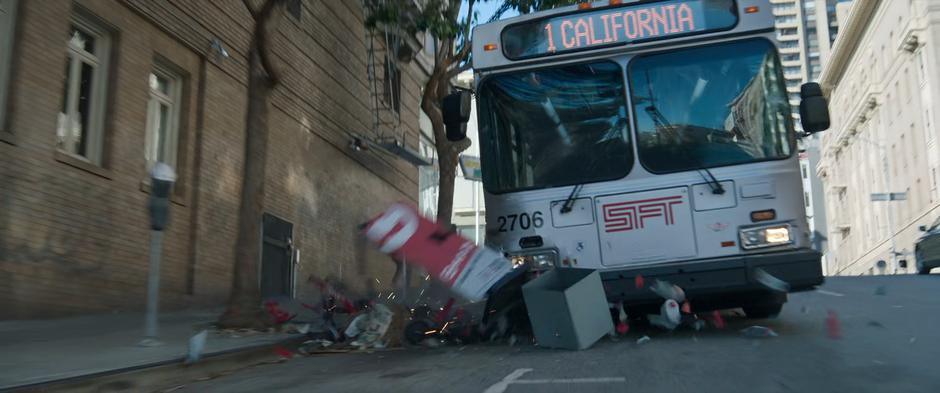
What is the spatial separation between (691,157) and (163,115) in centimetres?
855

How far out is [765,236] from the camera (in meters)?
7.53

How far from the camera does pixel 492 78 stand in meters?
8.41

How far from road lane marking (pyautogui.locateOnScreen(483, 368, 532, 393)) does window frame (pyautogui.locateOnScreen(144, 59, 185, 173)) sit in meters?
7.82

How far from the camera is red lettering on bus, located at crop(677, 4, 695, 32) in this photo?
804 centimetres

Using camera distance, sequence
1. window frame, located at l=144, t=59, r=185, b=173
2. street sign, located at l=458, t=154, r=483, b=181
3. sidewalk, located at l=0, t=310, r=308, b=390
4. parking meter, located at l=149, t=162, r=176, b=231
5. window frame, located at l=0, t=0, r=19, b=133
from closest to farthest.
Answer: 1. sidewalk, located at l=0, t=310, r=308, b=390
2. parking meter, located at l=149, t=162, r=176, b=231
3. window frame, located at l=0, t=0, r=19, b=133
4. window frame, located at l=144, t=59, r=185, b=173
5. street sign, located at l=458, t=154, r=483, b=181

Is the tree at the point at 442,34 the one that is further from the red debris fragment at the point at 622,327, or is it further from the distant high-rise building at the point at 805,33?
the distant high-rise building at the point at 805,33

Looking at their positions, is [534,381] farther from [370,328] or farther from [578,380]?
[370,328]

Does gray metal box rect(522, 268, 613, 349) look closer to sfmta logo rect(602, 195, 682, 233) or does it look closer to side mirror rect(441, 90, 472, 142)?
sfmta logo rect(602, 195, 682, 233)

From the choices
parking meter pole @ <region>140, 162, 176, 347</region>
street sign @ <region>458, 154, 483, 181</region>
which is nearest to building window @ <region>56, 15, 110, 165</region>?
parking meter pole @ <region>140, 162, 176, 347</region>

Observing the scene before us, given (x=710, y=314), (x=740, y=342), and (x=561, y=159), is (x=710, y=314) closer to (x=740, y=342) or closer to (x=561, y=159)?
(x=740, y=342)

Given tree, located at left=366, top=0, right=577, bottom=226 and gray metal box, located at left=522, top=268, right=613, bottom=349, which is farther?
tree, located at left=366, top=0, right=577, bottom=226

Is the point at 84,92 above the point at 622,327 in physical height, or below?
above

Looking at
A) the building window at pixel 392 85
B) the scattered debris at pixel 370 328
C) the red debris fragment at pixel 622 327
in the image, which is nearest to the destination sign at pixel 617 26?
the red debris fragment at pixel 622 327

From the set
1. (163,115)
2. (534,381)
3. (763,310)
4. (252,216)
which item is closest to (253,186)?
(252,216)
